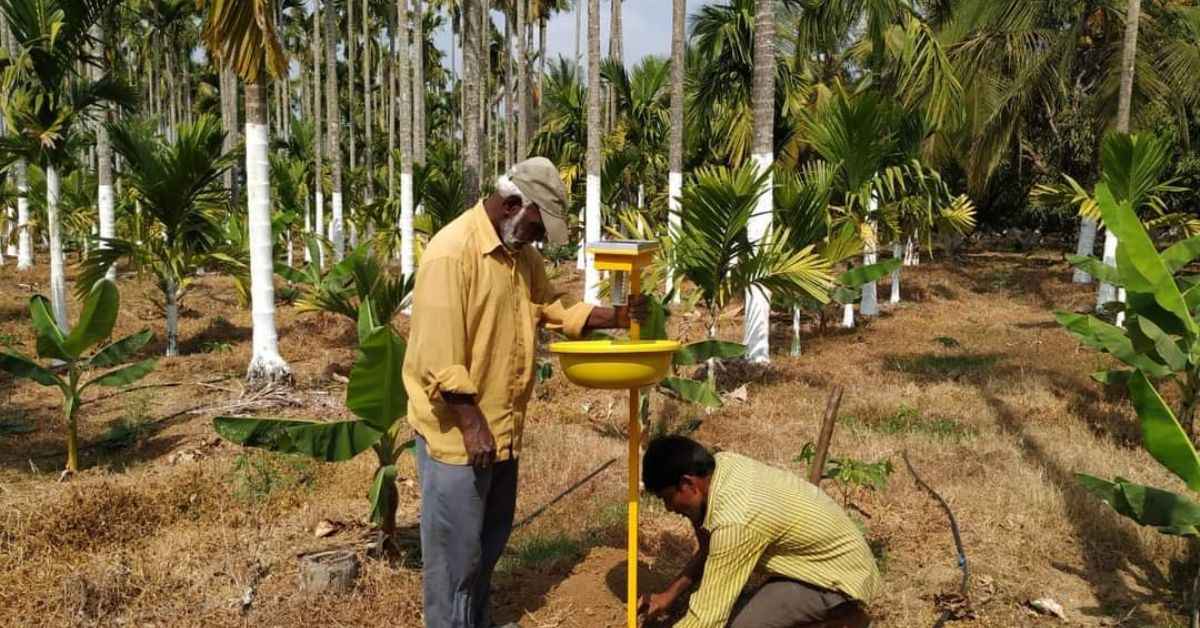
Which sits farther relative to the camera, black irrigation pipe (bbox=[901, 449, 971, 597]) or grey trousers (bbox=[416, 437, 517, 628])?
black irrigation pipe (bbox=[901, 449, 971, 597])

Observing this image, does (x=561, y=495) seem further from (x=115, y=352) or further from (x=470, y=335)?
(x=115, y=352)

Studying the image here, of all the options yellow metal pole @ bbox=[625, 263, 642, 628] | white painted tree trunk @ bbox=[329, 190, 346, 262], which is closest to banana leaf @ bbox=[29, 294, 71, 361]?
yellow metal pole @ bbox=[625, 263, 642, 628]

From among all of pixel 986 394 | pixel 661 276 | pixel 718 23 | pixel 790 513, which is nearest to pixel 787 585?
pixel 790 513

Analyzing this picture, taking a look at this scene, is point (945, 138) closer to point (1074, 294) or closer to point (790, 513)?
point (1074, 294)

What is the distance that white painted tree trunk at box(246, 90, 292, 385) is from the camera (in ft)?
28.7

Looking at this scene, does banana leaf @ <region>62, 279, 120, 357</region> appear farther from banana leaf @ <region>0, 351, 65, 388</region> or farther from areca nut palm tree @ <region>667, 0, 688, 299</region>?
areca nut palm tree @ <region>667, 0, 688, 299</region>

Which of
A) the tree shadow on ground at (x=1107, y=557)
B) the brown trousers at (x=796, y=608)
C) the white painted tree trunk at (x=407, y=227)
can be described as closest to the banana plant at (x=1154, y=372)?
the tree shadow on ground at (x=1107, y=557)

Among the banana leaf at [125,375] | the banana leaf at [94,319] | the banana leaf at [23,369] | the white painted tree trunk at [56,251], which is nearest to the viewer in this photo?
the banana leaf at [23,369]

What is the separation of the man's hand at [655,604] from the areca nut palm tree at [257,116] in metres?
6.28

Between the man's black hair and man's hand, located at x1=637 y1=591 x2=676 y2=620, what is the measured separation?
25.5 inches

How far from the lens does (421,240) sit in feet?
58.6

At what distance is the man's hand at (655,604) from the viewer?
3666 mm

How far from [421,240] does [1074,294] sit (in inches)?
561

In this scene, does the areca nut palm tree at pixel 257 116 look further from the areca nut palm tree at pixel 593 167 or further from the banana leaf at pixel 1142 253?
the banana leaf at pixel 1142 253
